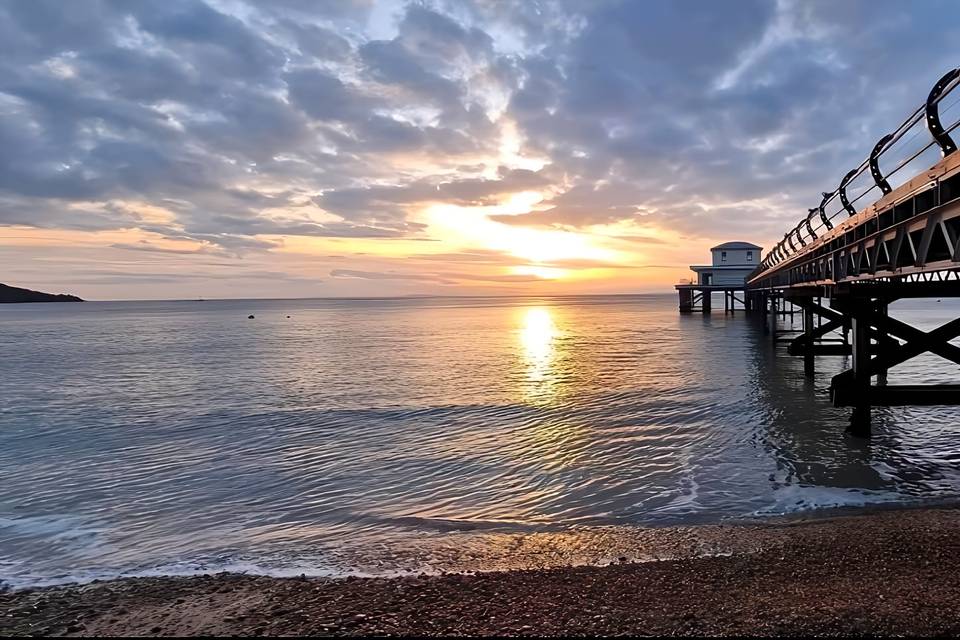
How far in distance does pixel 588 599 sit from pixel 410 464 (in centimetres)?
656

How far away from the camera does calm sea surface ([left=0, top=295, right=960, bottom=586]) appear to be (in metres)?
7.82

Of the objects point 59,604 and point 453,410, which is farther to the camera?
point 453,410

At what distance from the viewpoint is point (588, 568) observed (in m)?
6.24

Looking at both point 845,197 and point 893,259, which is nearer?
point 893,259

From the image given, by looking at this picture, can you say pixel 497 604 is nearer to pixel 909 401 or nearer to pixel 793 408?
pixel 909 401

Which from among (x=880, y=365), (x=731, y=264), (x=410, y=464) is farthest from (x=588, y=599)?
(x=731, y=264)

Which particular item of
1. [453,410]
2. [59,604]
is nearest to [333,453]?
[453,410]

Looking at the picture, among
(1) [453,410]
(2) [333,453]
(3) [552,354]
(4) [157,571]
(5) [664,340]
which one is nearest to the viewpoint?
(4) [157,571]

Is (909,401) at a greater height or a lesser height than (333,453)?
greater

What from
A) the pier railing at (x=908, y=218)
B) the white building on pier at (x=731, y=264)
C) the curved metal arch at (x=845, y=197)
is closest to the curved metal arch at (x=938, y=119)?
the pier railing at (x=908, y=218)

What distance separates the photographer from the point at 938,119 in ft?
22.5

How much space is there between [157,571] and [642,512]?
20.9 feet

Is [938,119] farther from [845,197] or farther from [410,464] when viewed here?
[410,464]

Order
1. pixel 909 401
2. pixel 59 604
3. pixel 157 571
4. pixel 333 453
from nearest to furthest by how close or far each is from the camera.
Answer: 1. pixel 59 604
2. pixel 157 571
3. pixel 909 401
4. pixel 333 453
